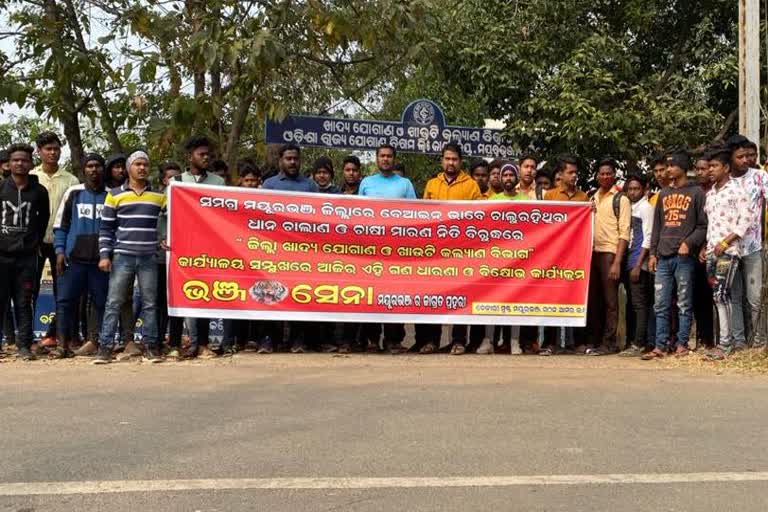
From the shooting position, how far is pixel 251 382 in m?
6.62

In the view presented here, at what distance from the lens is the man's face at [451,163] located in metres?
8.66

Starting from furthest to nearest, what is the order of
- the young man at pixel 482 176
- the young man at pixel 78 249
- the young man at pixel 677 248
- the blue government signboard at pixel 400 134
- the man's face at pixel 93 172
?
the blue government signboard at pixel 400 134 < the young man at pixel 482 176 < the young man at pixel 677 248 < the man's face at pixel 93 172 < the young man at pixel 78 249

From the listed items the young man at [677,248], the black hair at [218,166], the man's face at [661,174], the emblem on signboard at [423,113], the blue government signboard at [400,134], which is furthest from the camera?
the emblem on signboard at [423,113]

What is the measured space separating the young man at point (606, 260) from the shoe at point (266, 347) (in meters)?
Result: 3.12

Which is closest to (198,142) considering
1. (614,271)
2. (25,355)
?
(25,355)

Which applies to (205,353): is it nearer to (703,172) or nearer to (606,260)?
(606,260)

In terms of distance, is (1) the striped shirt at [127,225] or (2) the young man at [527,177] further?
(2) the young man at [527,177]

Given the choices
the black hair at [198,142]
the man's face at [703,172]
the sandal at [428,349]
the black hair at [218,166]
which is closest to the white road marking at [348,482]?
the sandal at [428,349]

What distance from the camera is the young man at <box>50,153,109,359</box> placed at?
7727 millimetres

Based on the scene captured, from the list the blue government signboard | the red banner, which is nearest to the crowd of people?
the red banner

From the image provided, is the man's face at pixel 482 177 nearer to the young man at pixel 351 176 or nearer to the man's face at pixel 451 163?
the man's face at pixel 451 163

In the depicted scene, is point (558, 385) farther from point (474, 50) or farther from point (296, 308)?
point (474, 50)

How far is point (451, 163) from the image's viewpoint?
28.4 feet

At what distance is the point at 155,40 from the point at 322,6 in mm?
1890
